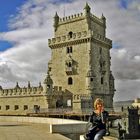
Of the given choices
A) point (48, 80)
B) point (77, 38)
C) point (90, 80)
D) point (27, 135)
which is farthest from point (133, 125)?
point (77, 38)

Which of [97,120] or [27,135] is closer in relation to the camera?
[97,120]

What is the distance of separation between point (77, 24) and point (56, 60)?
7.25m

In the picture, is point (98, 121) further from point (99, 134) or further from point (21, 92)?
point (21, 92)

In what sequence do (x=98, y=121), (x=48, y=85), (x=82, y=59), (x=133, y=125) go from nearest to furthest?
(x=98, y=121) → (x=133, y=125) → (x=48, y=85) → (x=82, y=59)

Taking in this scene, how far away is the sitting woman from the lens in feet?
29.3

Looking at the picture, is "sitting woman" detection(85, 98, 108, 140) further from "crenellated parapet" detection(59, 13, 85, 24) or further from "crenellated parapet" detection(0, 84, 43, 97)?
"crenellated parapet" detection(59, 13, 85, 24)

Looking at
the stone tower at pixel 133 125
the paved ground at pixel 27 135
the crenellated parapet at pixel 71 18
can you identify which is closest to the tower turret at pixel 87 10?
the crenellated parapet at pixel 71 18

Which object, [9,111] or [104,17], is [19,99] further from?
[104,17]

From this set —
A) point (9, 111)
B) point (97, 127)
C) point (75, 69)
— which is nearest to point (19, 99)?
point (9, 111)

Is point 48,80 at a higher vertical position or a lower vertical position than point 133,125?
higher

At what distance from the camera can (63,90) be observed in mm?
55219

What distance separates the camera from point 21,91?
57219mm

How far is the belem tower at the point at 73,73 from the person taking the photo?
52.9 m

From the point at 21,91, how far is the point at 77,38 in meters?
13.4
